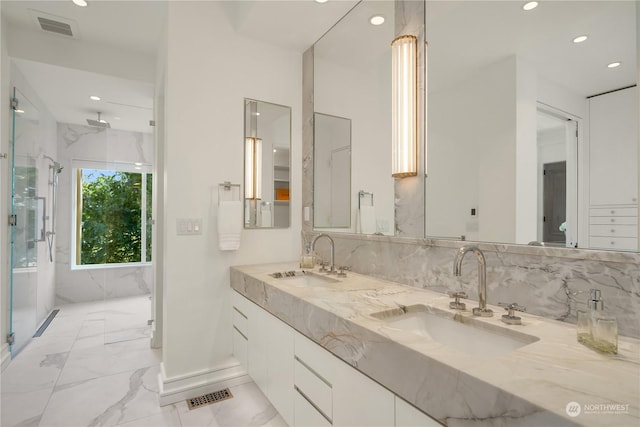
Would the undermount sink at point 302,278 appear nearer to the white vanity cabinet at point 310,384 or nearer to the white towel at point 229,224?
the white vanity cabinet at point 310,384

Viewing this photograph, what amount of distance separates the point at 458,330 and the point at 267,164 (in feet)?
5.67

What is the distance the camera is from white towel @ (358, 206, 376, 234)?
74.7 inches

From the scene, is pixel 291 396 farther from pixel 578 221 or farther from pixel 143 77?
pixel 143 77

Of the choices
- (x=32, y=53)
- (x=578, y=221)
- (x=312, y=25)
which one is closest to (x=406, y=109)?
(x=578, y=221)

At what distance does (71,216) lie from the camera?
4316 mm

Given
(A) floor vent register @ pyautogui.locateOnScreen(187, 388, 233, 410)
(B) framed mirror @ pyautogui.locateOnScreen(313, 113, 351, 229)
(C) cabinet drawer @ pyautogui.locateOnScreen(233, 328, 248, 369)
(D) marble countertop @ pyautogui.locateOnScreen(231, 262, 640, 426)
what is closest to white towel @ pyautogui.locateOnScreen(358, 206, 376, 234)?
(B) framed mirror @ pyautogui.locateOnScreen(313, 113, 351, 229)

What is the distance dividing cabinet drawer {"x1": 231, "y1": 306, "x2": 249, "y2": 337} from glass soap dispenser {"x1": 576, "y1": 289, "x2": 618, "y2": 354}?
5.38 feet

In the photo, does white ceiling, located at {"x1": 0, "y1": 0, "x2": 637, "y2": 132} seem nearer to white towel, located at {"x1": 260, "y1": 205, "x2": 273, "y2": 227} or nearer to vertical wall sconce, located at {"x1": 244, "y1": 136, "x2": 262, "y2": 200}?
vertical wall sconce, located at {"x1": 244, "y1": 136, "x2": 262, "y2": 200}

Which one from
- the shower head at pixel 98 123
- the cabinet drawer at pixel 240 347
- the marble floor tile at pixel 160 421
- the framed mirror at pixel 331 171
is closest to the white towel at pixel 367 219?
the framed mirror at pixel 331 171

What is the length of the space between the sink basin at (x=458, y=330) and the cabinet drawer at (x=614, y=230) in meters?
0.40

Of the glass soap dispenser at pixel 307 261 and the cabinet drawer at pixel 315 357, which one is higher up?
the glass soap dispenser at pixel 307 261

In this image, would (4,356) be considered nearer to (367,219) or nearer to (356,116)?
(367,219)

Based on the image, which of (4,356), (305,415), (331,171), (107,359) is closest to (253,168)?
(331,171)

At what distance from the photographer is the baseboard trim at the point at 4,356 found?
2.45 metres
